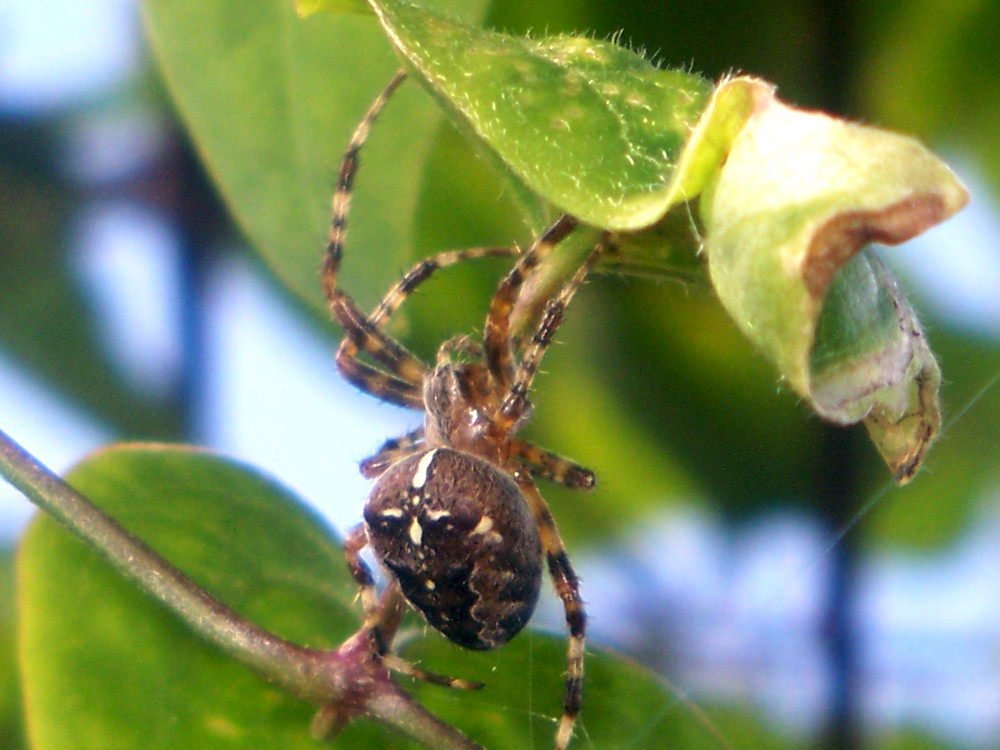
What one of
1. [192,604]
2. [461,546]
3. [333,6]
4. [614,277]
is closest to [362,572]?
[461,546]

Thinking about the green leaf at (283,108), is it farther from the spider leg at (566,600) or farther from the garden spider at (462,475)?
the spider leg at (566,600)

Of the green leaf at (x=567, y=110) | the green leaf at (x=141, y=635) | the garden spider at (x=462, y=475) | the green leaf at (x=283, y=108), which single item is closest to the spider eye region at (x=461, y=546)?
the garden spider at (x=462, y=475)

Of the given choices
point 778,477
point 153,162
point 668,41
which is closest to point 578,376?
point 778,477

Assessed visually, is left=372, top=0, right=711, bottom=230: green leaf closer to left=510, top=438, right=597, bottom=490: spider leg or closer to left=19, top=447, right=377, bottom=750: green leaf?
left=19, top=447, right=377, bottom=750: green leaf

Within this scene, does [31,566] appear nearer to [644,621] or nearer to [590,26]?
[590,26]

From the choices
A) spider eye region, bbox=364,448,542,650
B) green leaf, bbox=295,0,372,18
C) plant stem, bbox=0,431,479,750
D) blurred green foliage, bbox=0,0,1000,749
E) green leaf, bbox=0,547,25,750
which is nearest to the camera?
green leaf, bbox=295,0,372,18

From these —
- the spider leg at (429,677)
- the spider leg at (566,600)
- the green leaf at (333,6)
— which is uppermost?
the green leaf at (333,6)

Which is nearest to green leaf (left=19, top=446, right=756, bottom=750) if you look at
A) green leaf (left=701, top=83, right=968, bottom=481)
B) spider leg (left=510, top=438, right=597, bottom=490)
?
spider leg (left=510, top=438, right=597, bottom=490)
